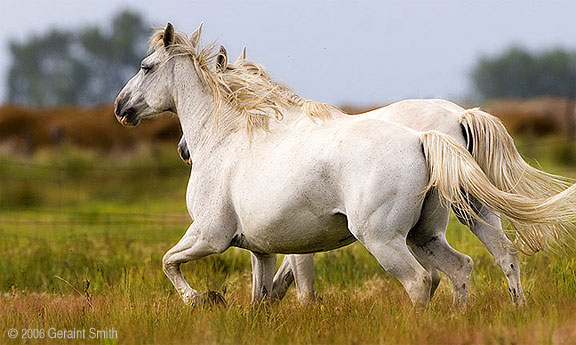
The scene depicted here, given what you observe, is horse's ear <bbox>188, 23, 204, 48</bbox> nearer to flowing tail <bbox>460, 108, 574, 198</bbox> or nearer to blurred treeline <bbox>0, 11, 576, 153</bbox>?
flowing tail <bbox>460, 108, 574, 198</bbox>

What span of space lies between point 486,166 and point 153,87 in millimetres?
2736

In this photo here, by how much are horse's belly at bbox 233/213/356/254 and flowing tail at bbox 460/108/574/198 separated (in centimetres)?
126

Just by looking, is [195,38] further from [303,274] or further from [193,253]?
[303,274]

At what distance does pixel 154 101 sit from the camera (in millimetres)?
6711

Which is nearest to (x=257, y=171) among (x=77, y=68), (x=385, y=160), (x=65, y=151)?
(x=385, y=160)

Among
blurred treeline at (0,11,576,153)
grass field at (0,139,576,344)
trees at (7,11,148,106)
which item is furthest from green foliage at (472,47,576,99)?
grass field at (0,139,576,344)

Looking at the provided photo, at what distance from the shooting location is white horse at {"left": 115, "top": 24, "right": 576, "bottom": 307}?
505 cm

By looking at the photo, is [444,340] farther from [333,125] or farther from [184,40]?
[184,40]

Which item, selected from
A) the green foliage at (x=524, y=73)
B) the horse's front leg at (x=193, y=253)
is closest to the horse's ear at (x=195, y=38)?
the horse's front leg at (x=193, y=253)

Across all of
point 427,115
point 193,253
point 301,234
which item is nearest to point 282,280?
point 193,253

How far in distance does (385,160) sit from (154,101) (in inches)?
96.4

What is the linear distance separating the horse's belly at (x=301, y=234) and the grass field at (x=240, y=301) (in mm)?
431

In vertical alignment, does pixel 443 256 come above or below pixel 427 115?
below

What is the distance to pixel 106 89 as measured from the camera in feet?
193
